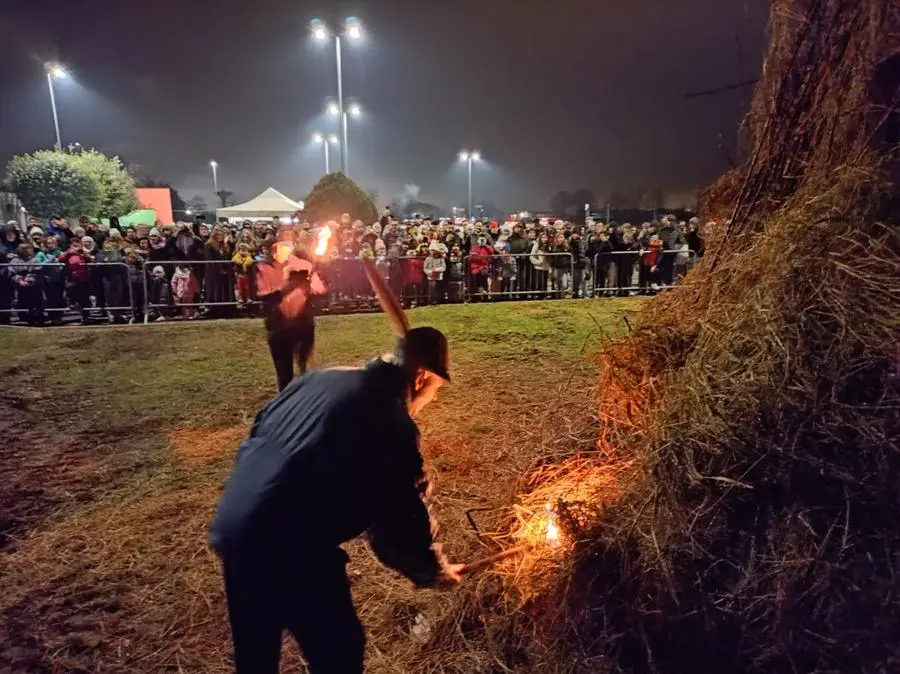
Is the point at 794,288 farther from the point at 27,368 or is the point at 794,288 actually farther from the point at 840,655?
the point at 27,368

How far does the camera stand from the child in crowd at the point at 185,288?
1214 cm

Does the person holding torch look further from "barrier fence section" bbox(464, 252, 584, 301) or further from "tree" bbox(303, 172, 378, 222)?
"tree" bbox(303, 172, 378, 222)

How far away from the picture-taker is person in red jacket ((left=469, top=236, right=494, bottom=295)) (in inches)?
530

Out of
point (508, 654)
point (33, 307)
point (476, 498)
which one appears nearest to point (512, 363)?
point (476, 498)

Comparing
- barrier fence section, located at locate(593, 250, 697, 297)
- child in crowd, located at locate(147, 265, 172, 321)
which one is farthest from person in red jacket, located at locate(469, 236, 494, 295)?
child in crowd, located at locate(147, 265, 172, 321)

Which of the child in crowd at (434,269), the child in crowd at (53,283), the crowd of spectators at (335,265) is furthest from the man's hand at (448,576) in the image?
the child in crowd at (53,283)

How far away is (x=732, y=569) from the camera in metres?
2.64

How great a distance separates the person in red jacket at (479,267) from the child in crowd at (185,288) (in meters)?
5.47

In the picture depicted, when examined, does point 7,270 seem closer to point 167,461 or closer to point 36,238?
point 36,238

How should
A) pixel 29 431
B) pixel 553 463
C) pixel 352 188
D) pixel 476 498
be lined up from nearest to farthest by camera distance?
1. pixel 553 463
2. pixel 476 498
3. pixel 29 431
4. pixel 352 188

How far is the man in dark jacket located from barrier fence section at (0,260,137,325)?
34.8 ft

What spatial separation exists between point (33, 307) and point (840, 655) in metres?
13.0

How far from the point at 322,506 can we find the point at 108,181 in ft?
133

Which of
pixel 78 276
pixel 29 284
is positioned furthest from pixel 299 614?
pixel 29 284
